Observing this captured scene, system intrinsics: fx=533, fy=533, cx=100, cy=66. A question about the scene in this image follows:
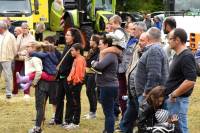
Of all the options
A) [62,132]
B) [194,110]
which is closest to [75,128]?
[62,132]

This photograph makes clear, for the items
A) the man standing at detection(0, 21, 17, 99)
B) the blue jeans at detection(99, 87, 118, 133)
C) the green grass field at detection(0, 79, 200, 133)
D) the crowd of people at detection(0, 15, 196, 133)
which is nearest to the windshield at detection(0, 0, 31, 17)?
the green grass field at detection(0, 79, 200, 133)

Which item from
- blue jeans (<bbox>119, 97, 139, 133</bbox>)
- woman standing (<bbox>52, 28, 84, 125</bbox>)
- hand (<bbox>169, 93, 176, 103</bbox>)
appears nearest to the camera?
hand (<bbox>169, 93, 176, 103</bbox>)

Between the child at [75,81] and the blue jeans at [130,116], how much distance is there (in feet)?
4.13

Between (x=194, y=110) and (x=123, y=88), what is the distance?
93.4 inches

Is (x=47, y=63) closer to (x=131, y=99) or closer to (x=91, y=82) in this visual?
(x=91, y=82)

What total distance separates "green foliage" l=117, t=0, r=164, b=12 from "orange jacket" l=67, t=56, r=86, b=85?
4276 cm

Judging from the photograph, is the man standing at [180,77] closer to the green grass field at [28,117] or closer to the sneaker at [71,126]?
the green grass field at [28,117]

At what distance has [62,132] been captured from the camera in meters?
8.84

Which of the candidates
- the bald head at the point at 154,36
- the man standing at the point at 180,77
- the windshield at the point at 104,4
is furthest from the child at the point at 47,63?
the windshield at the point at 104,4

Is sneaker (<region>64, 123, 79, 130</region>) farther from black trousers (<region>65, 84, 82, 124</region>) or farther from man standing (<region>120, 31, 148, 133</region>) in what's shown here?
man standing (<region>120, 31, 148, 133</region>)

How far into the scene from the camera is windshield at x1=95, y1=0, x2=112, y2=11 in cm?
2453

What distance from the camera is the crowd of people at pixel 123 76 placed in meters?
6.25

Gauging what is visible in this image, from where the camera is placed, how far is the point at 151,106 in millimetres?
6238

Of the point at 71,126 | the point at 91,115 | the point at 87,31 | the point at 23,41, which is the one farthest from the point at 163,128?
the point at 87,31
